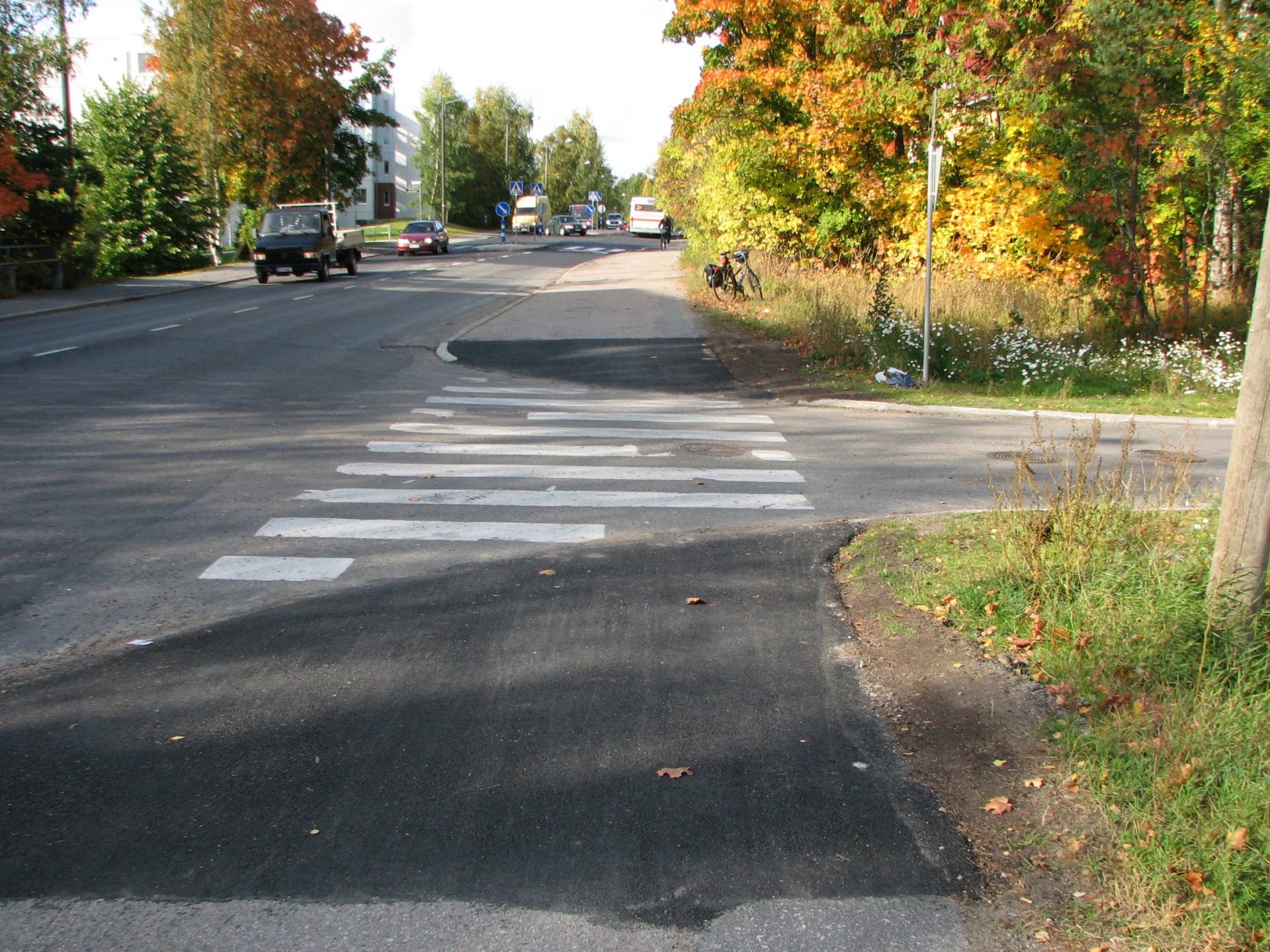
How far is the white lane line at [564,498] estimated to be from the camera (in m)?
9.08

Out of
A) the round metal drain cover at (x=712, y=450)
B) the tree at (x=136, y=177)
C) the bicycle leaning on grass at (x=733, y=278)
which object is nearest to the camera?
the round metal drain cover at (x=712, y=450)

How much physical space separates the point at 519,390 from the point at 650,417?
9.57 feet

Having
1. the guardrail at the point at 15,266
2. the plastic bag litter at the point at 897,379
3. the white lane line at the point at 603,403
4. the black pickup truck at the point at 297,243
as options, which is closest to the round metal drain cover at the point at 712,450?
the white lane line at the point at 603,403

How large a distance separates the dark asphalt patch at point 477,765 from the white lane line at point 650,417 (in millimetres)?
6815

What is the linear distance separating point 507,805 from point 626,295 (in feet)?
90.3

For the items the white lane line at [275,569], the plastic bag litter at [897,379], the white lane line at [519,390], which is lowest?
the white lane line at [275,569]

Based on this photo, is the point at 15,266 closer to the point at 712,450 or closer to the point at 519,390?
the point at 519,390

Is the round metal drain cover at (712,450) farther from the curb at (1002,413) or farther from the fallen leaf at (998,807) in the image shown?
the fallen leaf at (998,807)

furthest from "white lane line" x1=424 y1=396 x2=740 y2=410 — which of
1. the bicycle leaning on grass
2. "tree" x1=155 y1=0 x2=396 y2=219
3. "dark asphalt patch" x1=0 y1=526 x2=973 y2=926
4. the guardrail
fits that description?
"tree" x1=155 y1=0 x2=396 y2=219

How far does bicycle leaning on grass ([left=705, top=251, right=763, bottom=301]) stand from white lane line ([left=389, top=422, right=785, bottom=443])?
46.8 ft

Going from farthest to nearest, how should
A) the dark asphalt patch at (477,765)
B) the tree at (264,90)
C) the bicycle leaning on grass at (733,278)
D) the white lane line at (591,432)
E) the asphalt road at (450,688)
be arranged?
1. the tree at (264,90)
2. the bicycle leaning on grass at (733,278)
3. the white lane line at (591,432)
4. the dark asphalt patch at (477,765)
5. the asphalt road at (450,688)

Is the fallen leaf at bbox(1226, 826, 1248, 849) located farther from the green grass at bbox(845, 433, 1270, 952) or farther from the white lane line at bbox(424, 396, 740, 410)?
the white lane line at bbox(424, 396, 740, 410)

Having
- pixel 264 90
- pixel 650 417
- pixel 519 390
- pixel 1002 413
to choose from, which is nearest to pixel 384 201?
pixel 264 90

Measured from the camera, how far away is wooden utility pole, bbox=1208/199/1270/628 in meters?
4.72
